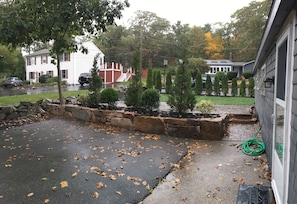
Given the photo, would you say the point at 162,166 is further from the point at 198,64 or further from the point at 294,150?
the point at 198,64

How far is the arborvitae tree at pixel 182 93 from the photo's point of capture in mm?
6070

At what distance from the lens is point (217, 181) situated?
339 cm

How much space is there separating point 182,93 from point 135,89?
1478mm

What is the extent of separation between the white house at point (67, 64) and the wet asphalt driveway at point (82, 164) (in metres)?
22.2

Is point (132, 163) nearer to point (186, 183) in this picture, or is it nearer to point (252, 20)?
point (186, 183)

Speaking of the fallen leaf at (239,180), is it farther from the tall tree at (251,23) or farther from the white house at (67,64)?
the white house at (67,64)

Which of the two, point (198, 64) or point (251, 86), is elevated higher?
point (198, 64)

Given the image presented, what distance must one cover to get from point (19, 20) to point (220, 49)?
37.5 m

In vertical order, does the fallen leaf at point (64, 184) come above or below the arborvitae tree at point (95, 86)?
below

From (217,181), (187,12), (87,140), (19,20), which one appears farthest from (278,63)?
(187,12)

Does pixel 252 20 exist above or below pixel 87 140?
above

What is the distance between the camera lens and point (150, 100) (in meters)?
6.92

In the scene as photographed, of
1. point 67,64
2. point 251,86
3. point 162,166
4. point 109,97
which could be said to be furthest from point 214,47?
point 162,166

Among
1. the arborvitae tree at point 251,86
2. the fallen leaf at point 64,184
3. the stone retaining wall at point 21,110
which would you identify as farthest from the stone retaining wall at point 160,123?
the arborvitae tree at point 251,86
